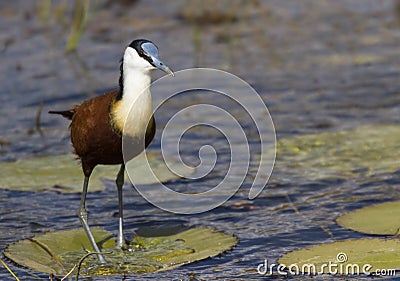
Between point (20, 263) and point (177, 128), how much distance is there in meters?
3.05

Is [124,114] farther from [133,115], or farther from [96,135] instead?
[96,135]

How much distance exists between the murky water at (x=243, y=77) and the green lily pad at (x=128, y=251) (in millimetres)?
79

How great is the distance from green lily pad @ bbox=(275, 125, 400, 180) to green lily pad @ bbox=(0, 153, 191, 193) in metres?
0.98

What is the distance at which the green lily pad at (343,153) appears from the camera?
6.73 metres

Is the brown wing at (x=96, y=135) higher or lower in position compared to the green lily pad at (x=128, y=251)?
higher

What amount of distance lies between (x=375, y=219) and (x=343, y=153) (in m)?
1.56

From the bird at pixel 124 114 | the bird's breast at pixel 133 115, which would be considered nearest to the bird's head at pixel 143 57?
the bird at pixel 124 114

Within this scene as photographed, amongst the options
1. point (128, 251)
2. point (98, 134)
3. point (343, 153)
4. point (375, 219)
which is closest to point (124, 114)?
point (98, 134)

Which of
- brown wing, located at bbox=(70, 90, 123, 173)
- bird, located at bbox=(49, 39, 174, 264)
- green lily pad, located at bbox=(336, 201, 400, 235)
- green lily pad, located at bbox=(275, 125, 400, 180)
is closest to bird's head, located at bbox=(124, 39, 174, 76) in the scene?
bird, located at bbox=(49, 39, 174, 264)

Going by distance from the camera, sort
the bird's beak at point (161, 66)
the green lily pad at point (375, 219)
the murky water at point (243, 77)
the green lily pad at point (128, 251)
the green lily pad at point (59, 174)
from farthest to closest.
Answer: the green lily pad at point (59, 174) < the murky water at point (243, 77) < the green lily pad at point (375, 219) < the green lily pad at point (128, 251) < the bird's beak at point (161, 66)

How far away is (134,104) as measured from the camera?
516 cm

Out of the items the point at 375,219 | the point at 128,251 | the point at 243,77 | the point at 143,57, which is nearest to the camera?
the point at 143,57

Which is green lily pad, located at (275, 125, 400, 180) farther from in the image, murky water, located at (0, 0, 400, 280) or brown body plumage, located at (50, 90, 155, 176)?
brown body plumage, located at (50, 90, 155, 176)

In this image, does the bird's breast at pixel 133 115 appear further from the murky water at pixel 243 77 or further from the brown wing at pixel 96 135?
the murky water at pixel 243 77
